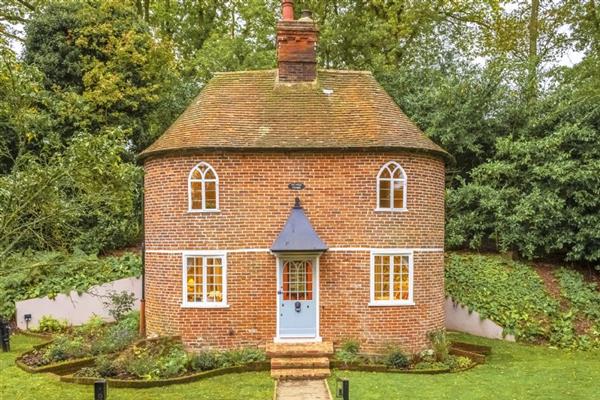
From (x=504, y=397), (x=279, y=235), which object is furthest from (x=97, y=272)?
(x=504, y=397)

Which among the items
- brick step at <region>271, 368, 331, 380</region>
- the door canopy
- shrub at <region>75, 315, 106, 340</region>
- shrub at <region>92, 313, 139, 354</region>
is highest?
the door canopy

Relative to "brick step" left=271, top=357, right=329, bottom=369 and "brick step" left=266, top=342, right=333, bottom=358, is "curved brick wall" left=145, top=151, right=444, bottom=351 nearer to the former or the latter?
"brick step" left=266, top=342, right=333, bottom=358

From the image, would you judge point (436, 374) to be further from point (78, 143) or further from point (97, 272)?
point (97, 272)

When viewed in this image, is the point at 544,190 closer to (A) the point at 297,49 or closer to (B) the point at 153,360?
(A) the point at 297,49

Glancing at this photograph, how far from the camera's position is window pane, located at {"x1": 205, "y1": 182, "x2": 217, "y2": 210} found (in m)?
16.5

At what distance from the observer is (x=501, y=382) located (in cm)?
1359

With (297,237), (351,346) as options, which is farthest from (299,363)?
(297,237)

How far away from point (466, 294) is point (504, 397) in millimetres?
8038

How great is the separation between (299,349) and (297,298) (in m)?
1.47

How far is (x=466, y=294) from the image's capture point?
66.1 ft

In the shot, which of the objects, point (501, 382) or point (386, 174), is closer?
point (501, 382)

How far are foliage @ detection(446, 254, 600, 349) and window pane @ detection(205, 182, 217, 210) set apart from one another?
911 centimetres

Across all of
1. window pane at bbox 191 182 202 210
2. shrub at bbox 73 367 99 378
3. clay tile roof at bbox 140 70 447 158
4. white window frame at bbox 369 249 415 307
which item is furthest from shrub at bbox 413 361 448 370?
shrub at bbox 73 367 99 378

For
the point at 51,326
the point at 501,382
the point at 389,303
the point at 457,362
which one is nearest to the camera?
the point at 501,382
